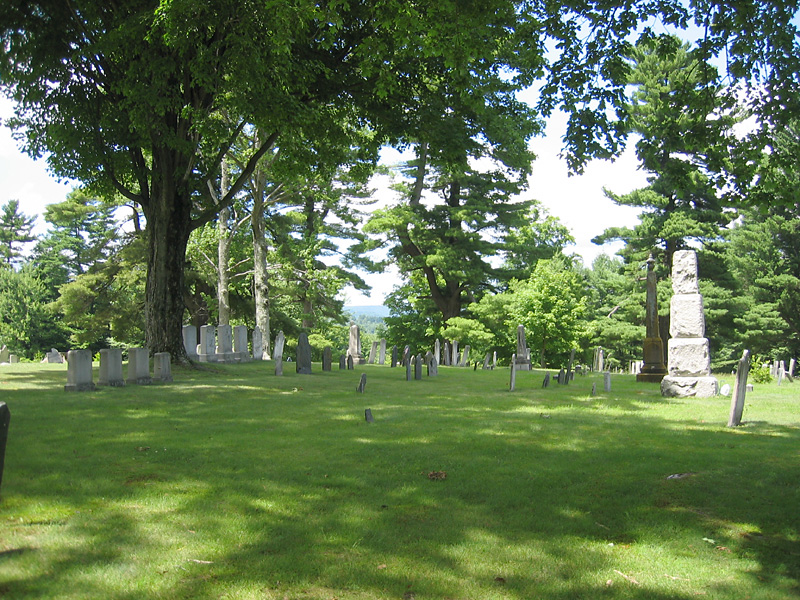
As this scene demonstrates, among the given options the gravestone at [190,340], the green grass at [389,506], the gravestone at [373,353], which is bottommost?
the green grass at [389,506]

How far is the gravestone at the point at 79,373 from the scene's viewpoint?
12250 millimetres

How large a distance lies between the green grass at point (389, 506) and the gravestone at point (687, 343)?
13.0ft

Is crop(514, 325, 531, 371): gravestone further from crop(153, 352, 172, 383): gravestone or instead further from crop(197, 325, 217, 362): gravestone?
crop(153, 352, 172, 383): gravestone

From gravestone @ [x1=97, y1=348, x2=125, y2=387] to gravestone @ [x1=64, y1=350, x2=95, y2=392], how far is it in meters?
0.48

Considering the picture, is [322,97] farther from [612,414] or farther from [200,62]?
[612,414]

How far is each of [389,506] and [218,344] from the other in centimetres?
1782

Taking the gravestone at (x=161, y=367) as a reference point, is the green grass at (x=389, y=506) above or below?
below

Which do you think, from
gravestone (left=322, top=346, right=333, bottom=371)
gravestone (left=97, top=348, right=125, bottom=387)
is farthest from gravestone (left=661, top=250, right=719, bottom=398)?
gravestone (left=97, top=348, right=125, bottom=387)

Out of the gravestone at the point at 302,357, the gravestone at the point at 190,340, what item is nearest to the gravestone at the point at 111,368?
the gravestone at the point at 302,357

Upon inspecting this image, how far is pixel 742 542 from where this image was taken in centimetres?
485

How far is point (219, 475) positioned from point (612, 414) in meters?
7.62

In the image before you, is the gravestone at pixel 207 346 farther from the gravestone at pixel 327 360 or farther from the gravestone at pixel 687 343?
the gravestone at pixel 687 343

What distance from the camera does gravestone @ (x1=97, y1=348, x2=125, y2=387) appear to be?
512 inches

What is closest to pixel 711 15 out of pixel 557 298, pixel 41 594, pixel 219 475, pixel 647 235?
pixel 219 475
